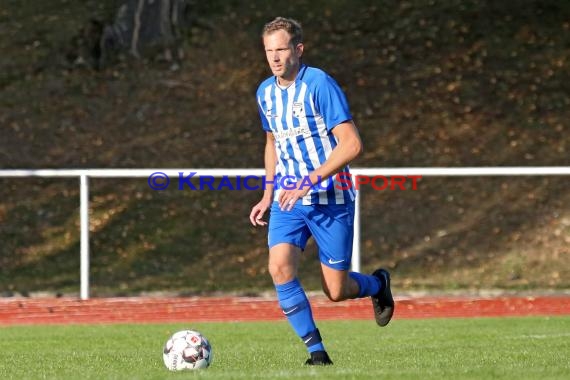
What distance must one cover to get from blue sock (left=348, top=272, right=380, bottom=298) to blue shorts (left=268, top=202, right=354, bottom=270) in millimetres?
458

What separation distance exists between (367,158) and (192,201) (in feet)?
9.85

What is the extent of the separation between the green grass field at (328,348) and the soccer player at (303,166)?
534mm

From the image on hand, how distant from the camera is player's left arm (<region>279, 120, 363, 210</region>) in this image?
778 centimetres

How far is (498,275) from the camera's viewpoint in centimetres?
1748

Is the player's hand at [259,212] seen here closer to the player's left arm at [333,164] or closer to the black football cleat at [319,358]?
the player's left arm at [333,164]

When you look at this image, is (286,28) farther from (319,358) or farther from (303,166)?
(319,358)

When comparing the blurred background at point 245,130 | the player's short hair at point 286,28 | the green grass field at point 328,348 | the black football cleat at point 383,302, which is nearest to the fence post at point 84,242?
the blurred background at point 245,130

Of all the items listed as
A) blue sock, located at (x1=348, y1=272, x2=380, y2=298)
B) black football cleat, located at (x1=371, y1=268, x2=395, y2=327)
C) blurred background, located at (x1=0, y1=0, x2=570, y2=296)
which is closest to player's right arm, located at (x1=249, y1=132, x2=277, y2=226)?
blue sock, located at (x1=348, y1=272, x2=380, y2=298)

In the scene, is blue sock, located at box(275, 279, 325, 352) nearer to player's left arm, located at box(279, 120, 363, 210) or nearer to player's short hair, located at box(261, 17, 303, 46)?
player's left arm, located at box(279, 120, 363, 210)

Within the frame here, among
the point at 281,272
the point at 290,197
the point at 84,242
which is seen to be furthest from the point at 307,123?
the point at 84,242

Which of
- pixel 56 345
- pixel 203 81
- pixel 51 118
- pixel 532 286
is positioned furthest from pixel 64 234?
pixel 56 345

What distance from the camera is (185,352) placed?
26.5 ft

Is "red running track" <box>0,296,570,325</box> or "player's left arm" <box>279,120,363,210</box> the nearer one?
"player's left arm" <box>279,120,363,210</box>

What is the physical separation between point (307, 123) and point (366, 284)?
1.38 m
